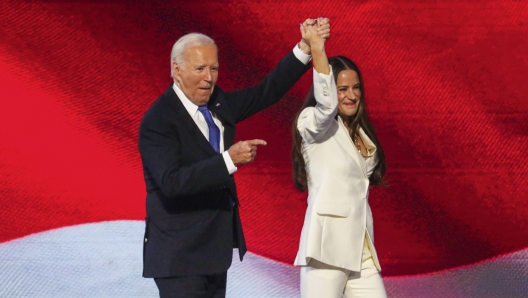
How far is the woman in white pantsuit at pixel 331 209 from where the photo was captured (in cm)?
241

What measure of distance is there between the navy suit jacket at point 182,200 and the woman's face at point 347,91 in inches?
19.1

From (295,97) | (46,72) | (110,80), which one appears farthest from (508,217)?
(46,72)

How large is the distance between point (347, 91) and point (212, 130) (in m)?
0.48

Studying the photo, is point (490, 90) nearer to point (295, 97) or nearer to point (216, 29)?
point (295, 97)

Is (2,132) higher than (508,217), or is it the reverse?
(2,132)

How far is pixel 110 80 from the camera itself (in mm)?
3426

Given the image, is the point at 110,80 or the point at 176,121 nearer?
the point at 176,121

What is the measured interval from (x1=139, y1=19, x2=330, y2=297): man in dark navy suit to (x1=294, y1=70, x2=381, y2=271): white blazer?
235 millimetres

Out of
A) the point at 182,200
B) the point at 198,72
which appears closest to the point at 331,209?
the point at 182,200

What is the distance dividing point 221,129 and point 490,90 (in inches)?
55.6

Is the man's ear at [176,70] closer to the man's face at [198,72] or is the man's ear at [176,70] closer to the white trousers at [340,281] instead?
the man's face at [198,72]

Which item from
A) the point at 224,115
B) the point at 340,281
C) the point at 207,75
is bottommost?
the point at 340,281

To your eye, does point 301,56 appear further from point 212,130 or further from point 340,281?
point 340,281

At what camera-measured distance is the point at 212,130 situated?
93.4 inches
